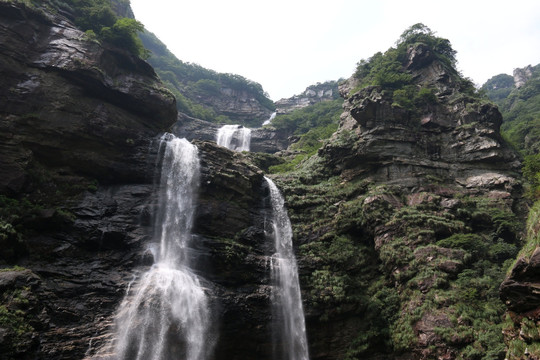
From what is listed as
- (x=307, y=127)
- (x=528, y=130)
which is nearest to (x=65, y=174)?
(x=307, y=127)

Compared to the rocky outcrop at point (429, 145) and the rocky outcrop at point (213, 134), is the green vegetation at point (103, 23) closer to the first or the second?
the rocky outcrop at point (429, 145)

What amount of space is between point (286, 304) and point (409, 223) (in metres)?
8.64

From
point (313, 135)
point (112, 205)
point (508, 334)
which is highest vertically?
point (313, 135)

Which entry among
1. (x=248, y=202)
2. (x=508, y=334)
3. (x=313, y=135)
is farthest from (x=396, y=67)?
(x=508, y=334)

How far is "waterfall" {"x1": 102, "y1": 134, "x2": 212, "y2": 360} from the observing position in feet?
40.6

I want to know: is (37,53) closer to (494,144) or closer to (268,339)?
(268,339)

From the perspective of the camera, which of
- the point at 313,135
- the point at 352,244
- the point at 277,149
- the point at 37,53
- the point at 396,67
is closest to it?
the point at 37,53

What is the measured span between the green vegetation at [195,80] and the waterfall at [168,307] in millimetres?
38518

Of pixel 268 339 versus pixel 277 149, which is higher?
pixel 277 149

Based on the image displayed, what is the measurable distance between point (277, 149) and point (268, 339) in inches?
1241

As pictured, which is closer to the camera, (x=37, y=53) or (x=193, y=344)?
(x=193, y=344)

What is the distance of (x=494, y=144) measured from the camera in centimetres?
2153

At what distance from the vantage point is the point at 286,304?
16109 mm

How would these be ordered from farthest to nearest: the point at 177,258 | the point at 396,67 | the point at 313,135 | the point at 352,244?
the point at 313,135
the point at 396,67
the point at 352,244
the point at 177,258
